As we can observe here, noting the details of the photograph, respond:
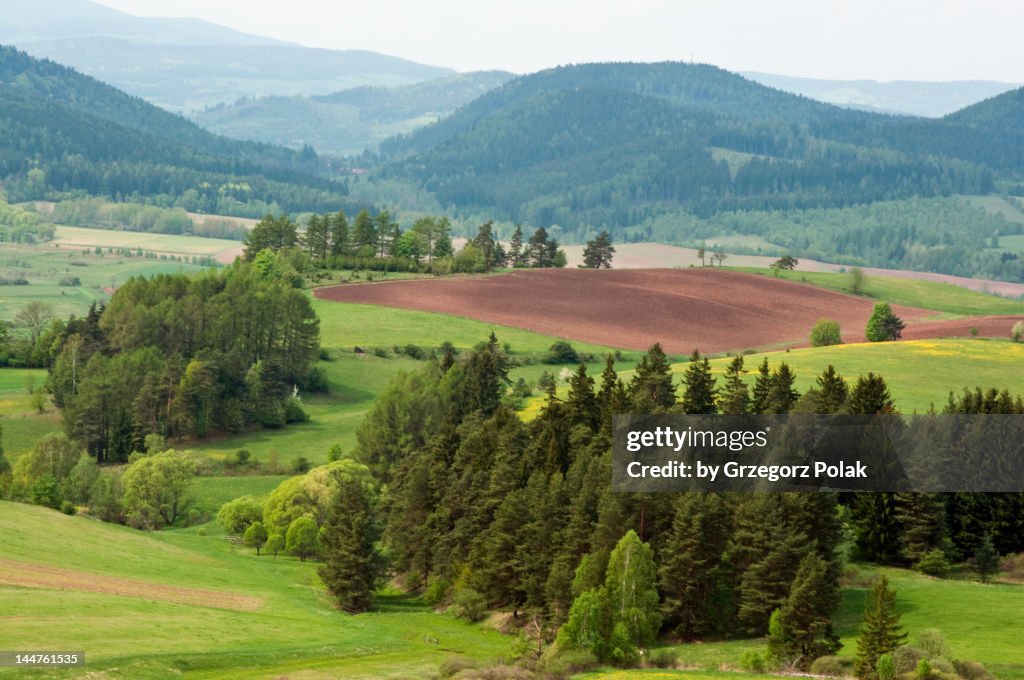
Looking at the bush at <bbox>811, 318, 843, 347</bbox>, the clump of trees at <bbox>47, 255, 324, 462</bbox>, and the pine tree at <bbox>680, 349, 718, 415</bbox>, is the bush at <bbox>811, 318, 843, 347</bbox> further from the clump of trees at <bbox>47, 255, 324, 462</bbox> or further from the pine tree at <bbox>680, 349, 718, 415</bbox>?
the pine tree at <bbox>680, 349, 718, 415</bbox>

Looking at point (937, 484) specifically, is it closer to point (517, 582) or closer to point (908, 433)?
point (908, 433)

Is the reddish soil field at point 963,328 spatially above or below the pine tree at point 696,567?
above

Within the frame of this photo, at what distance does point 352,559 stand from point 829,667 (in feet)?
104

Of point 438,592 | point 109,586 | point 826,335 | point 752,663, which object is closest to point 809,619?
point 752,663

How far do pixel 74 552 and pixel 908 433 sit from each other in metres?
44.3

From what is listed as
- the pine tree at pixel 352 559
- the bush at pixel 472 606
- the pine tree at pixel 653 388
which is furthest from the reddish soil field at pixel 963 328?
the bush at pixel 472 606

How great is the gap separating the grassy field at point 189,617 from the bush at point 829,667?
1489cm

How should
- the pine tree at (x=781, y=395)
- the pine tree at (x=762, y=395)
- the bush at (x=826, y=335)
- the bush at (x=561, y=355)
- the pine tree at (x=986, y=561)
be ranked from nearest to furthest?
the pine tree at (x=986, y=561) → the pine tree at (x=781, y=395) → the pine tree at (x=762, y=395) → the bush at (x=561, y=355) → the bush at (x=826, y=335)

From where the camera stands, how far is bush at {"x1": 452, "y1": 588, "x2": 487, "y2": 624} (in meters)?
77.1

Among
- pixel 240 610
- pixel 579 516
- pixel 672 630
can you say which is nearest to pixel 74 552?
pixel 240 610

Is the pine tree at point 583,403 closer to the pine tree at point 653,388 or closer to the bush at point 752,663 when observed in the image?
the pine tree at point 653,388

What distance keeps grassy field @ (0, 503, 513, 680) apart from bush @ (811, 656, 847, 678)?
1489cm

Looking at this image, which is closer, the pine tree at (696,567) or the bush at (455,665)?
the bush at (455,665)
